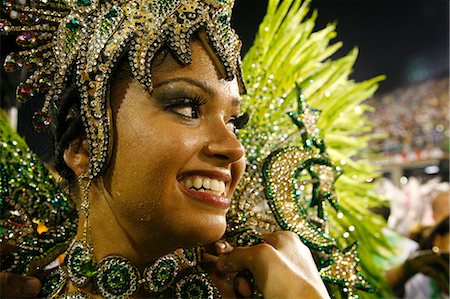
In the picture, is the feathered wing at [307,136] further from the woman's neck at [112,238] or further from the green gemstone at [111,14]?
the green gemstone at [111,14]

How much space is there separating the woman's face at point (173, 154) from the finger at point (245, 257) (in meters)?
0.12

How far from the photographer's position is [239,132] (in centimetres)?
129

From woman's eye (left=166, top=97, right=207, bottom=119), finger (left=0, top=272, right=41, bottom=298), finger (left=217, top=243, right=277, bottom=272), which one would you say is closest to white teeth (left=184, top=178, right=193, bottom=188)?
woman's eye (left=166, top=97, right=207, bottom=119)

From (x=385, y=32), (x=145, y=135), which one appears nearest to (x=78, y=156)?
(x=145, y=135)

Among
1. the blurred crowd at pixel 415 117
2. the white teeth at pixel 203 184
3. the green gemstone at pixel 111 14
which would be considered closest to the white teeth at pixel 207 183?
the white teeth at pixel 203 184

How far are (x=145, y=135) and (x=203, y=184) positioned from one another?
0.41 ft

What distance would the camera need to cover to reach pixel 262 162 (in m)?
1.27

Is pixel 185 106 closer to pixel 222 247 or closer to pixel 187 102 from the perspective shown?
pixel 187 102

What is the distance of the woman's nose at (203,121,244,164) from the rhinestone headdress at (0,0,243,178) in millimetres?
→ 100

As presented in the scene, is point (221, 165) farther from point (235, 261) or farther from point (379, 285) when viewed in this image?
point (379, 285)

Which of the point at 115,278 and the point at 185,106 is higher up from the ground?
the point at 185,106

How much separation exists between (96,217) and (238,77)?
372 millimetres

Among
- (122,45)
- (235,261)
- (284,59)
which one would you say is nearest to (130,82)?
(122,45)

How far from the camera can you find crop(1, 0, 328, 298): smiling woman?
881 mm
